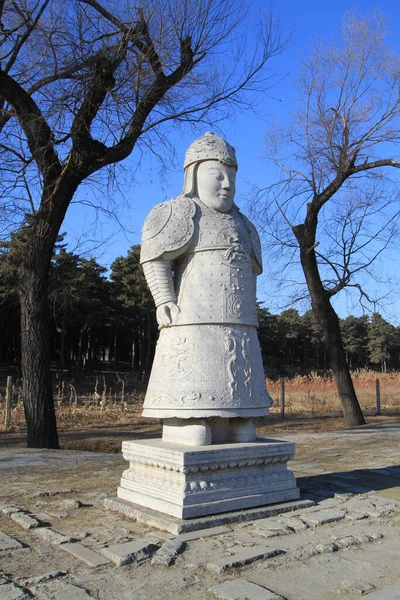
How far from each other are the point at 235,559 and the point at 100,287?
94.9 feet

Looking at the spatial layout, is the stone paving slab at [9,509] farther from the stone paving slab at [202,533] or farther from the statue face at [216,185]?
the statue face at [216,185]

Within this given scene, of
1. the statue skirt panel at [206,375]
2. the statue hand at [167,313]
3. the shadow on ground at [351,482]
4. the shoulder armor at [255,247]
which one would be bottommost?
the shadow on ground at [351,482]

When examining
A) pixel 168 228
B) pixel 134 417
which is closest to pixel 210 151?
pixel 168 228

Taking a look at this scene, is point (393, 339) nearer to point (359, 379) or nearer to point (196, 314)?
point (359, 379)

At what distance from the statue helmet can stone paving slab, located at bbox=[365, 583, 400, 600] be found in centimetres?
352

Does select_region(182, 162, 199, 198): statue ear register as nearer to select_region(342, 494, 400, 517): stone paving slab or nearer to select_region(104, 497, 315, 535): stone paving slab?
select_region(104, 497, 315, 535): stone paving slab

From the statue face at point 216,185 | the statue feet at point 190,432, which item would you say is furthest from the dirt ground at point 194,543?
the statue face at point 216,185

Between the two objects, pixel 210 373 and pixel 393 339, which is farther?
pixel 393 339

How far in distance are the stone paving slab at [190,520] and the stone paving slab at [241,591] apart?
Result: 0.88m

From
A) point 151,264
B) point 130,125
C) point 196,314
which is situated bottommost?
point 196,314

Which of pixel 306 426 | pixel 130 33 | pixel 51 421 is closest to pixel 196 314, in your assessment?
pixel 51 421

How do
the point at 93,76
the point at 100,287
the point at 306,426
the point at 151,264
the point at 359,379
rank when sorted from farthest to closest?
1. the point at 100,287
2. the point at 359,379
3. the point at 306,426
4. the point at 93,76
5. the point at 151,264

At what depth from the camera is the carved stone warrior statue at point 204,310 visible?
172 inches

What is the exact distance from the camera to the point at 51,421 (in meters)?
8.46
